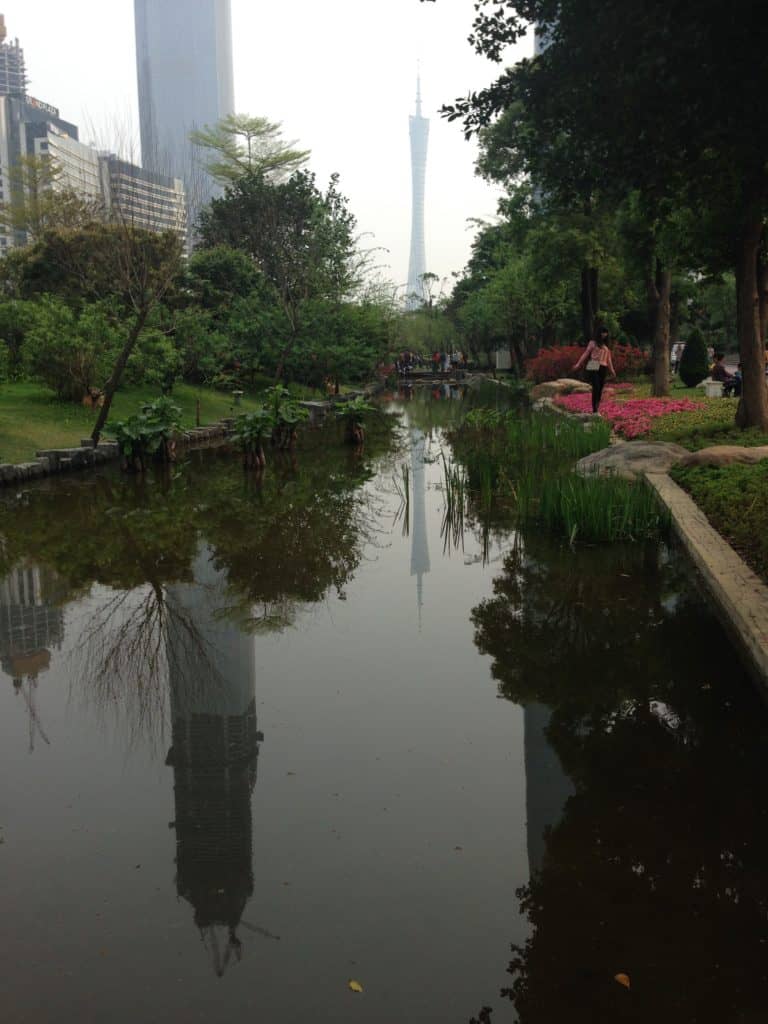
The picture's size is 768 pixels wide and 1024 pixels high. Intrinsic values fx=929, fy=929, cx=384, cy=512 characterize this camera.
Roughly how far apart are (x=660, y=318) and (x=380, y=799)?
18650 mm

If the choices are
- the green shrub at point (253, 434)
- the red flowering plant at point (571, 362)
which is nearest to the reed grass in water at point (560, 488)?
the green shrub at point (253, 434)

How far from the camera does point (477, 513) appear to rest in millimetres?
9711

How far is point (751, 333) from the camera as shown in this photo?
12.7 m

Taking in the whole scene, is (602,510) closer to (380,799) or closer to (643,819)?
(643,819)

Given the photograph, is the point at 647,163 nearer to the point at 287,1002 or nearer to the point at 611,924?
the point at 611,924

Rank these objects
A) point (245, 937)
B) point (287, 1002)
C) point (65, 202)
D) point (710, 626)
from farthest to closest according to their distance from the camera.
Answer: point (65, 202) → point (710, 626) → point (245, 937) → point (287, 1002)

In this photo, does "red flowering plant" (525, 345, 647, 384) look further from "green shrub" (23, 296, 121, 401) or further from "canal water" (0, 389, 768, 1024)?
"canal water" (0, 389, 768, 1024)

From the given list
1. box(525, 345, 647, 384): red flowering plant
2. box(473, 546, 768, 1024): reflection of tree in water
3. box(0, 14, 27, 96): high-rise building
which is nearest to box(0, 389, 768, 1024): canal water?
box(473, 546, 768, 1024): reflection of tree in water

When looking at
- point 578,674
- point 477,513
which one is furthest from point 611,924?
point 477,513

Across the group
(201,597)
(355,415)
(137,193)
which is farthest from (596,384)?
(201,597)

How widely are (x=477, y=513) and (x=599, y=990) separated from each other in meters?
7.36

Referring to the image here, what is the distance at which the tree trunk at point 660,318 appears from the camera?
20.3 meters

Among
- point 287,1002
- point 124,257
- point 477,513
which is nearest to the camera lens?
point 287,1002

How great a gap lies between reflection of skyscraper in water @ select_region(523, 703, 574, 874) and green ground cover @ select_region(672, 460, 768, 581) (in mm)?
2660
